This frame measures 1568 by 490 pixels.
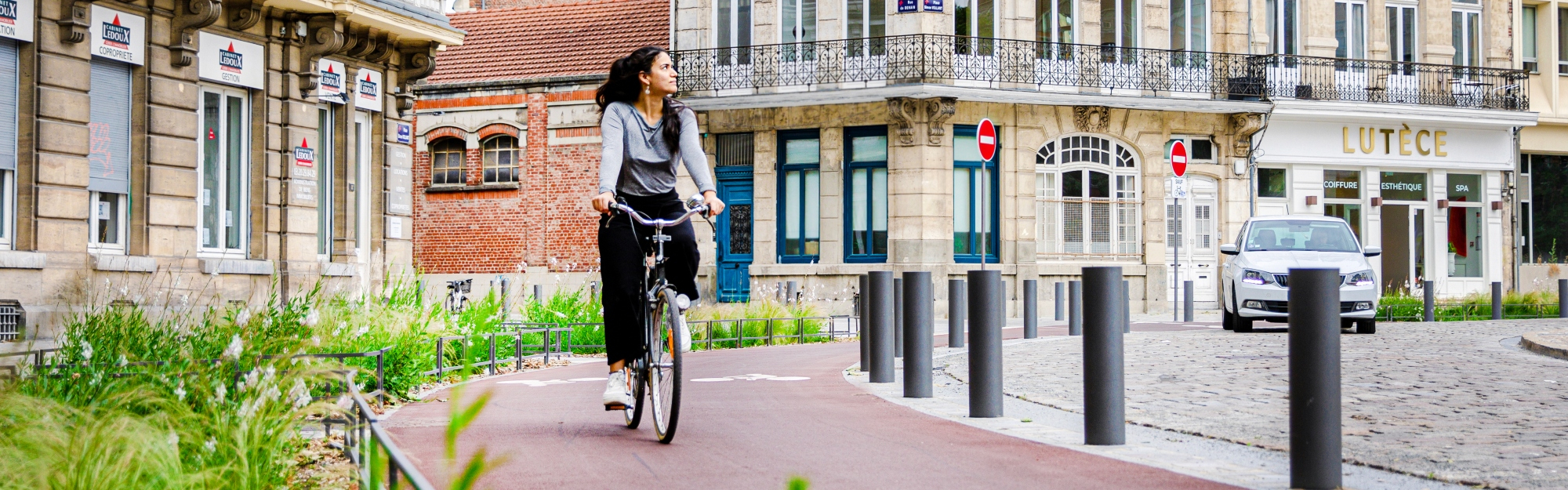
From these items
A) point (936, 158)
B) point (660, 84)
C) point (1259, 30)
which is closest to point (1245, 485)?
→ point (660, 84)

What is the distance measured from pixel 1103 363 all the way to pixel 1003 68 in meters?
21.8

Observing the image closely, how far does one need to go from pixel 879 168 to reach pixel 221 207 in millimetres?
14111

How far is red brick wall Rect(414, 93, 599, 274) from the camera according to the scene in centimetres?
2936

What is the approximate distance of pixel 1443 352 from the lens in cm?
1358

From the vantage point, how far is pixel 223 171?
52.1 feet

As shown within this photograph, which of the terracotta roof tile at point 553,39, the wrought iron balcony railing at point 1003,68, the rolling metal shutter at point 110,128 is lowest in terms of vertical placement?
the rolling metal shutter at point 110,128

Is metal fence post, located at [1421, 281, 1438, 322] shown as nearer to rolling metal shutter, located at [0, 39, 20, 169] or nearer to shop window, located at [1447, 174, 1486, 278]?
shop window, located at [1447, 174, 1486, 278]

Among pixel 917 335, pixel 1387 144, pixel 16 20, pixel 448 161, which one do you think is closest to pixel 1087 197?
→ pixel 1387 144

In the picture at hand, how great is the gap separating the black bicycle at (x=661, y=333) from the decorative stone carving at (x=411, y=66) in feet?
42.8

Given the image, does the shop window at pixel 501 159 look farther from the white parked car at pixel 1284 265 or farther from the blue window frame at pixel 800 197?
the white parked car at pixel 1284 265

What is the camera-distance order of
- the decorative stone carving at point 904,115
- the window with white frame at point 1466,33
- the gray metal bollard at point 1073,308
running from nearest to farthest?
the gray metal bollard at point 1073,308
the decorative stone carving at point 904,115
the window with white frame at point 1466,33

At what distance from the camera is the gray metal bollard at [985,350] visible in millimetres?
7727

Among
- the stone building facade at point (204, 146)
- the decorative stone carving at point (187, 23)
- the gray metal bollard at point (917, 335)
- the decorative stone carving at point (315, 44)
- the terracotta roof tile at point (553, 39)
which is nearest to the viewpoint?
the gray metal bollard at point (917, 335)

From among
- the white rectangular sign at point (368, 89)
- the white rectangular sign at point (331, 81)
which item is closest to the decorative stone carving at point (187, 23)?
the white rectangular sign at point (331, 81)
